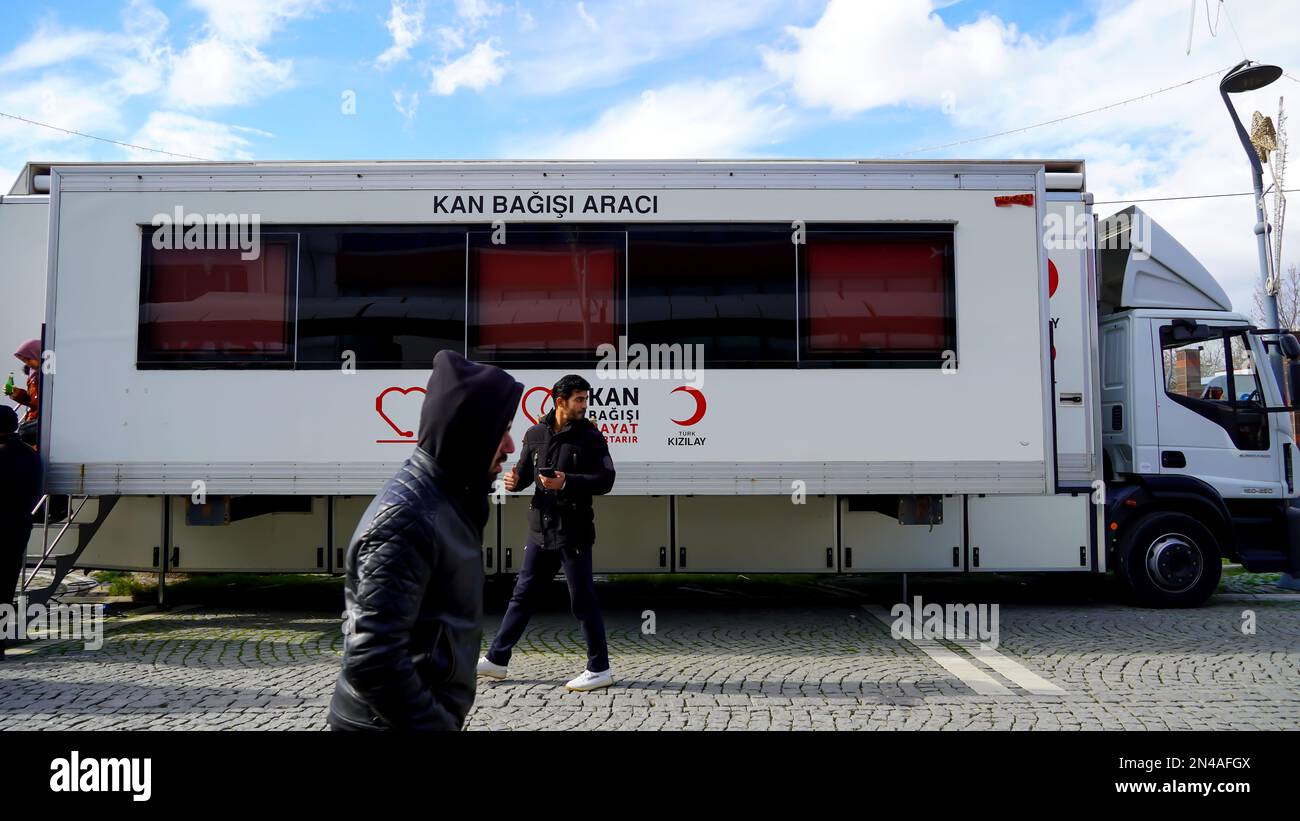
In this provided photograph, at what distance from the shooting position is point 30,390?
24.8 feet

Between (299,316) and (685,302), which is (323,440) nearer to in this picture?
(299,316)

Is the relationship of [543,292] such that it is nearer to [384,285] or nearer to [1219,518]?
[384,285]

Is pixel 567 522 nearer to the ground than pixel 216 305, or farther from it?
nearer to the ground

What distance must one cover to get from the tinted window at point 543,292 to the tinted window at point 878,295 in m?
1.60

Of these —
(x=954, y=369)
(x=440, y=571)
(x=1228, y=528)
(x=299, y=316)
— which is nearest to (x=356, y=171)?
(x=299, y=316)

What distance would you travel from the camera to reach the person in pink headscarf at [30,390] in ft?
23.9

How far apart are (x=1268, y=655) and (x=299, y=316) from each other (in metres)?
7.94

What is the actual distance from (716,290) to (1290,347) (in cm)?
527

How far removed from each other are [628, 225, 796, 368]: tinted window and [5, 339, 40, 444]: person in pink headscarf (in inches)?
198

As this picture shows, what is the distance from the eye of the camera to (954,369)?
6945 mm

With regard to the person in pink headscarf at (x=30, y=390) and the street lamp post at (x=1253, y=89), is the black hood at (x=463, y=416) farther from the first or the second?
the street lamp post at (x=1253, y=89)

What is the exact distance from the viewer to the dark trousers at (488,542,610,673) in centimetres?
545

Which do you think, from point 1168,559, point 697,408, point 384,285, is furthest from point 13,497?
point 1168,559

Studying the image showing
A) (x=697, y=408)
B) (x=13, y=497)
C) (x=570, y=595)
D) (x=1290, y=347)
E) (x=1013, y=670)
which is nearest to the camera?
(x=570, y=595)
